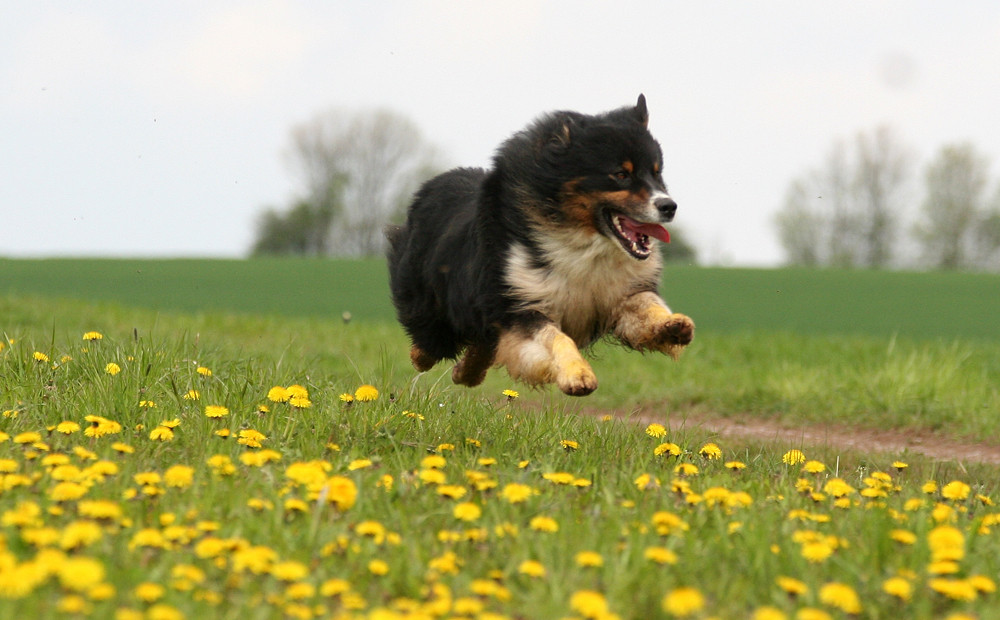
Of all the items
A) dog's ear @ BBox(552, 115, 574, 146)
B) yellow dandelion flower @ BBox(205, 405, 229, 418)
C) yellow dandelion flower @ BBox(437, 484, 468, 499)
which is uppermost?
dog's ear @ BBox(552, 115, 574, 146)

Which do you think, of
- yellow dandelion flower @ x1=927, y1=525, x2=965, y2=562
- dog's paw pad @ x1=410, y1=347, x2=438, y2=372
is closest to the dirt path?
dog's paw pad @ x1=410, y1=347, x2=438, y2=372

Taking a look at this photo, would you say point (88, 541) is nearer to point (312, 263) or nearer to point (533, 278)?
point (533, 278)

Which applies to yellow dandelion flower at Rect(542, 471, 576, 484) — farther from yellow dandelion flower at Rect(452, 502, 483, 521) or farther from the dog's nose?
the dog's nose

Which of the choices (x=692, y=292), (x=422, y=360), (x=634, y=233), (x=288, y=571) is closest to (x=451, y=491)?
(x=288, y=571)

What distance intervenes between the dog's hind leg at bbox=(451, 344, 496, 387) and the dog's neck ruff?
3.85 feet

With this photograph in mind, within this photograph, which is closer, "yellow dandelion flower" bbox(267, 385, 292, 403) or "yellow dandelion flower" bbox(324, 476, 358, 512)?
"yellow dandelion flower" bbox(324, 476, 358, 512)

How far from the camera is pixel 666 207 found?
493 centimetres

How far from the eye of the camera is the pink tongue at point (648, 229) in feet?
16.9

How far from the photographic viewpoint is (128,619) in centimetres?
214

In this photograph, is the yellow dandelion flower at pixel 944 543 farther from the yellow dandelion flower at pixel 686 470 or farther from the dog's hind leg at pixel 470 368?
the dog's hind leg at pixel 470 368

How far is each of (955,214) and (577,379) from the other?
37.6 m

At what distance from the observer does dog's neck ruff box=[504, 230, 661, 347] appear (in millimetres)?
5238

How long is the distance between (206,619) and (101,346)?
376cm

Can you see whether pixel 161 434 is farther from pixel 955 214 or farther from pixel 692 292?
pixel 955 214
